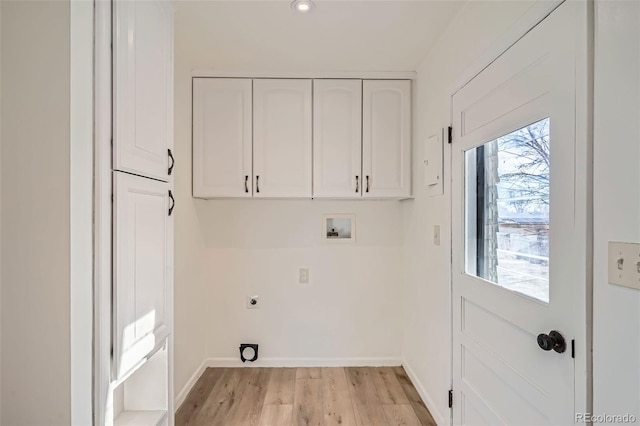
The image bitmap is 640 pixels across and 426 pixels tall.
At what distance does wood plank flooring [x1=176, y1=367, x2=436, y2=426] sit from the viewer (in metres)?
1.91

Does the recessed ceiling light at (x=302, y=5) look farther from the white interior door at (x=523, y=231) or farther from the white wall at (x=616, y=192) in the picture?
the white wall at (x=616, y=192)

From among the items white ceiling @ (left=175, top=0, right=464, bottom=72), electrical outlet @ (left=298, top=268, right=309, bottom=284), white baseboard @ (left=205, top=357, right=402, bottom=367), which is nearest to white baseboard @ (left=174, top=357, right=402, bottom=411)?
white baseboard @ (left=205, top=357, right=402, bottom=367)

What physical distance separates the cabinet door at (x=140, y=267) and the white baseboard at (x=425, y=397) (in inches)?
65.1

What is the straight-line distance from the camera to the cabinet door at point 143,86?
1.03m

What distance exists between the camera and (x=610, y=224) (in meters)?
0.80

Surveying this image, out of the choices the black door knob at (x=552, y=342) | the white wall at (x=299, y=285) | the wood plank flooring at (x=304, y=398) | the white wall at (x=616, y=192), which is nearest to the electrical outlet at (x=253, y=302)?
the white wall at (x=299, y=285)

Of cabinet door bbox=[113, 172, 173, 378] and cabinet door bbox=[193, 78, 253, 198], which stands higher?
cabinet door bbox=[193, 78, 253, 198]

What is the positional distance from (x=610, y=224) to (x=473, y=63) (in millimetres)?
981

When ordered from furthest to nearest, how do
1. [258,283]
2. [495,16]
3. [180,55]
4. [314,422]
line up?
[258,283]
[180,55]
[314,422]
[495,16]
